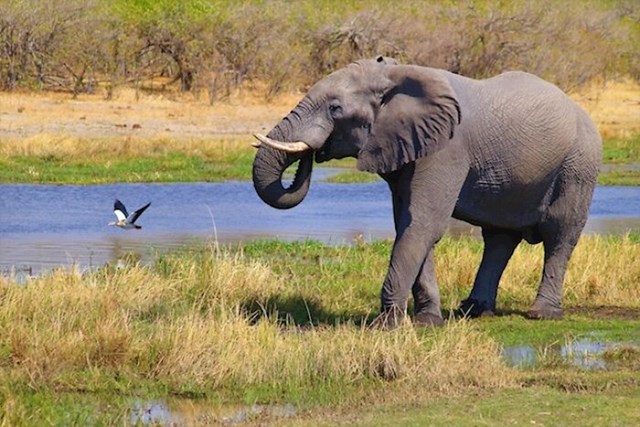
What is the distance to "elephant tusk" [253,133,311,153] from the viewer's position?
10.9m

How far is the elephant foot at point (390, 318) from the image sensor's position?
37.6ft

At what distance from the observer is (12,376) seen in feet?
31.2

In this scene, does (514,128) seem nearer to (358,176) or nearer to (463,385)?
(463,385)

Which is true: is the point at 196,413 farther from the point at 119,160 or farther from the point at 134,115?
the point at 134,115

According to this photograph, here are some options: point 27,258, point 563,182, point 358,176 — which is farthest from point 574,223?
point 358,176

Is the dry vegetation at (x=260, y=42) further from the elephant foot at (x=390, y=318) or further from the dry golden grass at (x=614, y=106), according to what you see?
the elephant foot at (x=390, y=318)

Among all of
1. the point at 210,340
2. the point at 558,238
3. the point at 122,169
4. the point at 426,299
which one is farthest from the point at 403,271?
the point at 122,169

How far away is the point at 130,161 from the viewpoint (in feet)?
94.9

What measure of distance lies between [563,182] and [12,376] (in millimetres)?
5262

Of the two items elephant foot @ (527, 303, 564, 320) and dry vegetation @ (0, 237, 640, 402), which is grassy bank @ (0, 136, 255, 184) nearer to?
dry vegetation @ (0, 237, 640, 402)

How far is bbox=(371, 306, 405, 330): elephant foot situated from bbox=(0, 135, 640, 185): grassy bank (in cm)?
1542

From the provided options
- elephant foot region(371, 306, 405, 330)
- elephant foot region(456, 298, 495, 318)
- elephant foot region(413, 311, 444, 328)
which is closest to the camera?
elephant foot region(371, 306, 405, 330)

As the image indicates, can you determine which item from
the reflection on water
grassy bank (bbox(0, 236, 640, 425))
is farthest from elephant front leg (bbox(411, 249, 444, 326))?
the reflection on water

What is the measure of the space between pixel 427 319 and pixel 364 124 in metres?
1.73
